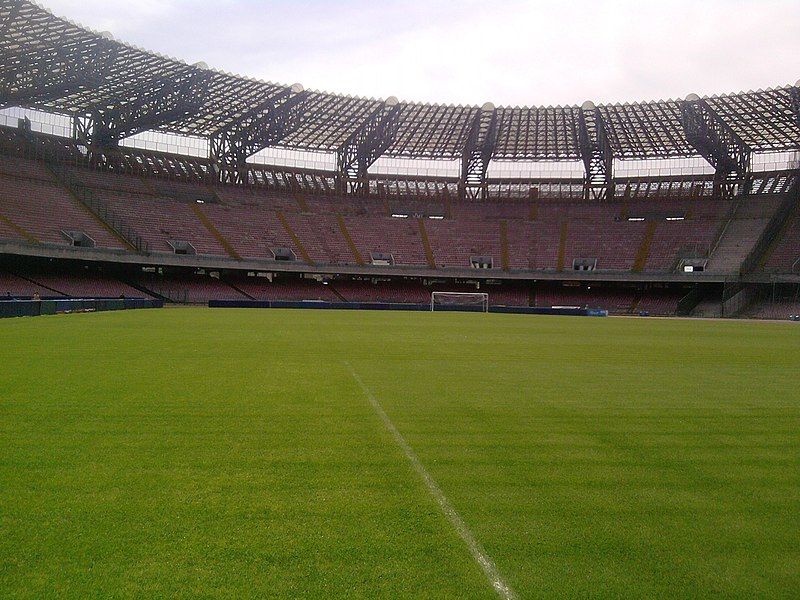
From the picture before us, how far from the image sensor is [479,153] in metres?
70.0

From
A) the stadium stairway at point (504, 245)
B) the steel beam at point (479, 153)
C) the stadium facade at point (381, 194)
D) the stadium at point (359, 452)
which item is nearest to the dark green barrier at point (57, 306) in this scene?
the stadium at point (359, 452)

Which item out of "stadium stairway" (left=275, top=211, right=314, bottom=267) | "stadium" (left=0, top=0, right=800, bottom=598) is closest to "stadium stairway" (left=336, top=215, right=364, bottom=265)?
"stadium stairway" (left=275, top=211, right=314, bottom=267)

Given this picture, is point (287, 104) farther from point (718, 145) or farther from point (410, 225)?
point (718, 145)

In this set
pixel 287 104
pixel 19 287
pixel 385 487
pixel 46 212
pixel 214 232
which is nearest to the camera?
pixel 385 487

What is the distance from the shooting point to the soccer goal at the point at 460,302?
58094mm

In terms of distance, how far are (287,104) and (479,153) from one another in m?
25.0

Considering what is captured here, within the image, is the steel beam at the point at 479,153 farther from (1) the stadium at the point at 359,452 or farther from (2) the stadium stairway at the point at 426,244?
(1) the stadium at the point at 359,452

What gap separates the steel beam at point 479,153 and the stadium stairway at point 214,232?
30.3 meters

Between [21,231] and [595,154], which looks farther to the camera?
[595,154]

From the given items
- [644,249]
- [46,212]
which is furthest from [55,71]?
[644,249]

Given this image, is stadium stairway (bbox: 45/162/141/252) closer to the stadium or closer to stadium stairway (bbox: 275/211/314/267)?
the stadium

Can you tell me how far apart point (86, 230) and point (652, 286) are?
59.2 m

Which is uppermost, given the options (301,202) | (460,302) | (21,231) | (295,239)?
(301,202)

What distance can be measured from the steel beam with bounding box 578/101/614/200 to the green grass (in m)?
57.5
